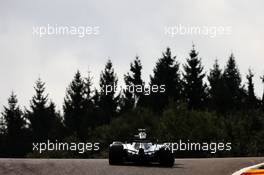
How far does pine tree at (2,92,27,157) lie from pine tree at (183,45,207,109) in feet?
43.9

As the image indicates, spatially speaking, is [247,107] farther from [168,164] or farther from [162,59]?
[168,164]

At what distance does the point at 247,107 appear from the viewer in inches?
2245

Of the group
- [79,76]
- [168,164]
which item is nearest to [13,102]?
[79,76]

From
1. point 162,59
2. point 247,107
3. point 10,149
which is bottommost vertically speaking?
point 10,149

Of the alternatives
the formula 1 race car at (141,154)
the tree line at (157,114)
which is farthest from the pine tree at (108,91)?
the formula 1 race car at (141,154)

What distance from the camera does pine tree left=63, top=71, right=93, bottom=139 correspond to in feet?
150

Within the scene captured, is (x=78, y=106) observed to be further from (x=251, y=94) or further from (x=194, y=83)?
(x=251, y=94)

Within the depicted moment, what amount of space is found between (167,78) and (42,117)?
1105 centimetres

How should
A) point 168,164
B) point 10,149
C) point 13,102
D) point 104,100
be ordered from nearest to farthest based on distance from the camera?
point 168,164 < point 104,100 < point 10,149 < point 13,102

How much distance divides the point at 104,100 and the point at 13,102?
1810 cm

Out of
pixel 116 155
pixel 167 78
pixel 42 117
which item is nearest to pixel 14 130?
pixel 42 117

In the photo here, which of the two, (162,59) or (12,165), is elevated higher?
(162,59)

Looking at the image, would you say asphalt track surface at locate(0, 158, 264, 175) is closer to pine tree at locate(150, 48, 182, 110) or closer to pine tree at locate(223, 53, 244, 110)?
pine tree at locate(150, 48, 182, 110)

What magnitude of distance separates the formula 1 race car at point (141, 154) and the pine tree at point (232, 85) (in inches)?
1079
